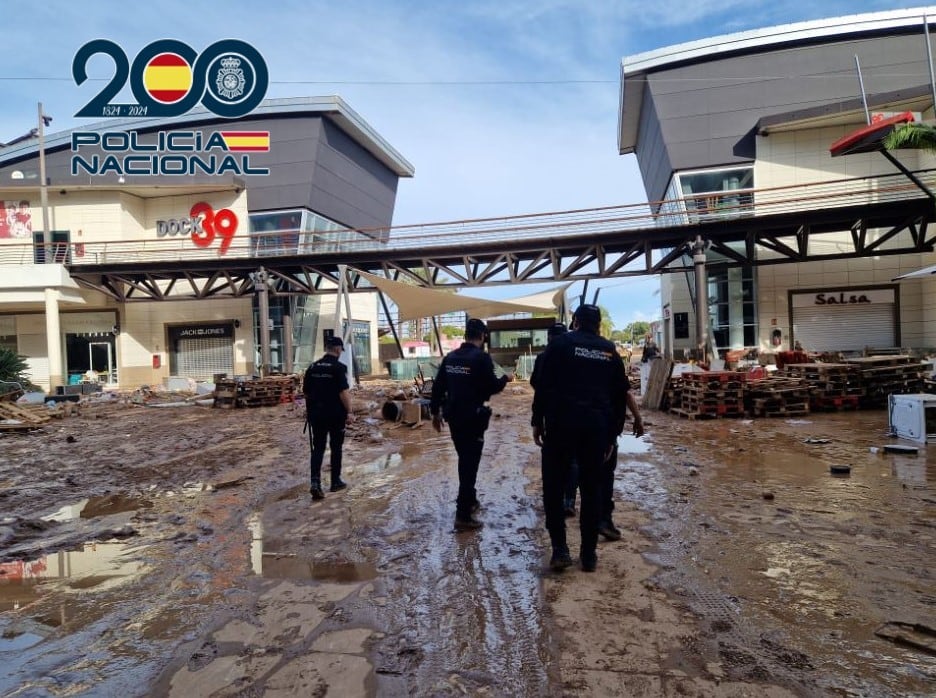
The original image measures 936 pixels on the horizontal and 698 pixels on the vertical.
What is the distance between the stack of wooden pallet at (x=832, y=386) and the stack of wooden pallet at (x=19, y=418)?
1546cm

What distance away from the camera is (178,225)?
24.0m

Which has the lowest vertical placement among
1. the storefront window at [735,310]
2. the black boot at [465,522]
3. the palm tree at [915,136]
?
the black boot at [465,522]

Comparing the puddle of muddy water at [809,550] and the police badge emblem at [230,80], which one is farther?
the police badge emblem at [230,80]

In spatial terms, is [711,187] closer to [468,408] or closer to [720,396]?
[720,396]

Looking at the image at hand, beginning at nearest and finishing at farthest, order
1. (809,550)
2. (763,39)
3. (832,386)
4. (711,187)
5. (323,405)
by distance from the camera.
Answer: (809,550)
(323,405)
(832,386)
(763,39)
(711,187)

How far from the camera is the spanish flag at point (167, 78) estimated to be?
14594 mm

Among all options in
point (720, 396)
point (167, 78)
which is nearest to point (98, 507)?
point (720, 396)

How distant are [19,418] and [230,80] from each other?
32.9 feet

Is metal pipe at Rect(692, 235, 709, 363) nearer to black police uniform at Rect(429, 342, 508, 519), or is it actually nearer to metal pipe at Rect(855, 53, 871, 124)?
metal pipe at Rect(855, 53, 871, 124)

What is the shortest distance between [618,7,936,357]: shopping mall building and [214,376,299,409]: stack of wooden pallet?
13.1 meters

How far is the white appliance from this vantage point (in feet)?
22.9

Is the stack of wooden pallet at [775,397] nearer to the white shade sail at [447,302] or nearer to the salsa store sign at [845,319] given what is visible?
the white shade sail at [447,302]

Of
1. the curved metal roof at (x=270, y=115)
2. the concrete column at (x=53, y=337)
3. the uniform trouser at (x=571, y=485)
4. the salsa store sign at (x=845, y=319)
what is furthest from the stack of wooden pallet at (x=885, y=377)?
the concrete column at (x=53, y=337)

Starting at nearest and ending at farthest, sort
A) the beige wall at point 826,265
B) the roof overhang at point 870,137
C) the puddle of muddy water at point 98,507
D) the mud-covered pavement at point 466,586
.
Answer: the mud-covered pavement at point 466,586 < the puddle of muddy water at point 98,507 < the roof overhang at point 870,137 < the beige wall at point 826,265
